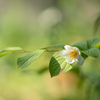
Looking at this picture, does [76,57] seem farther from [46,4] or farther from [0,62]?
[46,4]

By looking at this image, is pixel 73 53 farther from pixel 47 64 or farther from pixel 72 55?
pixel 47 64

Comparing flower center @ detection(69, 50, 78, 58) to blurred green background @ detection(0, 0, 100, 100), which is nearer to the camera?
flower center @ detection(69, 50, 78, 58)

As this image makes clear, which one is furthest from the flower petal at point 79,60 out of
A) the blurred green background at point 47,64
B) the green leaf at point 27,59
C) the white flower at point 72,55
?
the blurred green background at point 47,64

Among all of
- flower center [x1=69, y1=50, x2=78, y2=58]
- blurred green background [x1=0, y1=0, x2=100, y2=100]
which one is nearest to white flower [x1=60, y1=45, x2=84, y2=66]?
flower center [x1=69, y1=50, x2=78, y2=58]

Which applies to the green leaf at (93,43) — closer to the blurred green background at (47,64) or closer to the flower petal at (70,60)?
the flower petal at (70,60)

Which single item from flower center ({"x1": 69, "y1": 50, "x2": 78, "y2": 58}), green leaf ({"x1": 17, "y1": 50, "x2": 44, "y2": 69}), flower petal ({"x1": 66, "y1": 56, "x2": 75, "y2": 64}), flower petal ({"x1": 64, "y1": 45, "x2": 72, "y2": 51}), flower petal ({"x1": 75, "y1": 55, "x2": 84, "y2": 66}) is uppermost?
green leaf ({"x1": 17, "y1": 50, "x2": 44, "y2": 69})

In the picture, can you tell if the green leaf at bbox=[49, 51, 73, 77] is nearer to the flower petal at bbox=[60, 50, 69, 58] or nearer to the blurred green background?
the flower petal at bbox=[60, 50, 69, 58]

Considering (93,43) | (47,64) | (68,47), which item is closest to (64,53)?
(68,47)
